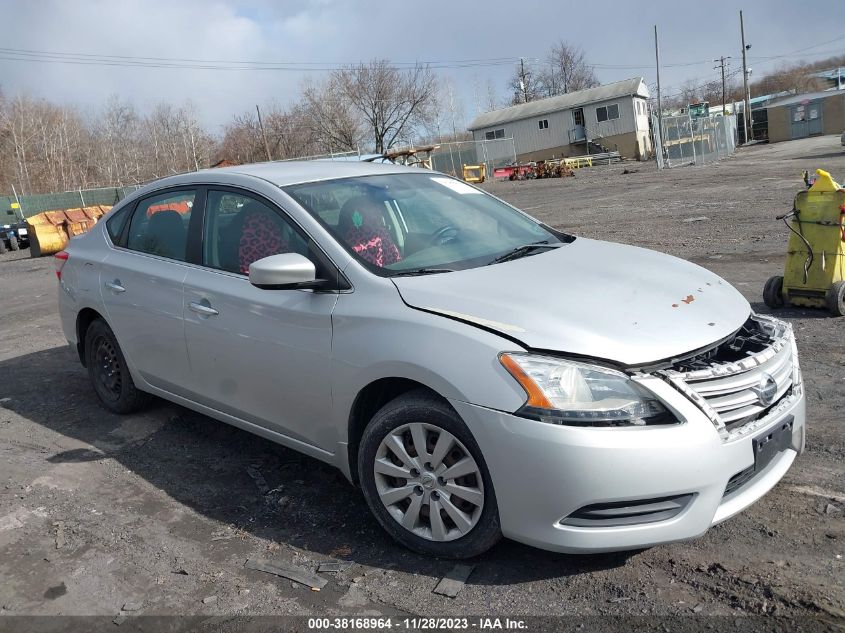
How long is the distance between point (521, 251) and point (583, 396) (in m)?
1.29

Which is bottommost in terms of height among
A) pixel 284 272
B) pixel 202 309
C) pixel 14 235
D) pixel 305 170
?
pixel 202 309

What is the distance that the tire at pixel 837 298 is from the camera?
633cm

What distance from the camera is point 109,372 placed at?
5.31m

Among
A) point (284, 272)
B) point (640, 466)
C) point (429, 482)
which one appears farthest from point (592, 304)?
point (284, 272)

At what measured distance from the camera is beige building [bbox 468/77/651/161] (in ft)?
188

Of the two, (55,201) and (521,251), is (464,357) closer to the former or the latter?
(521,251)

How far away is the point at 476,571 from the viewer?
305 centimetres

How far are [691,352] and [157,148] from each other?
79.5 metres

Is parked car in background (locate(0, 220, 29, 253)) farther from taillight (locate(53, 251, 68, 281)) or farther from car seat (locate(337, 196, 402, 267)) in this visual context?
car seat (locate(337, 196, 402, 267))

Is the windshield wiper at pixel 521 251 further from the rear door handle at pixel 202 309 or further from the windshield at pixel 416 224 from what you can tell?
the rear door handle at pixel 202 309

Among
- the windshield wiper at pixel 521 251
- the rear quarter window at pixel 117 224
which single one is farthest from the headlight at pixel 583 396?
the rear quarter window at pixel 117 224

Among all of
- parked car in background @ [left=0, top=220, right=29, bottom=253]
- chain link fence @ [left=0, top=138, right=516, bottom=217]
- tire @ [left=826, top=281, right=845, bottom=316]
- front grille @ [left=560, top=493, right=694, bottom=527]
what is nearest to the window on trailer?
chain link fence @ [left=0, top=138, right=516, bottom=217]

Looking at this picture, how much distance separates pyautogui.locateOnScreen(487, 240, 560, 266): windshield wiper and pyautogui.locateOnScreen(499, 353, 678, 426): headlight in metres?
0.97

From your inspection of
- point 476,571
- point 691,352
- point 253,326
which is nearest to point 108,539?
point 253,326
